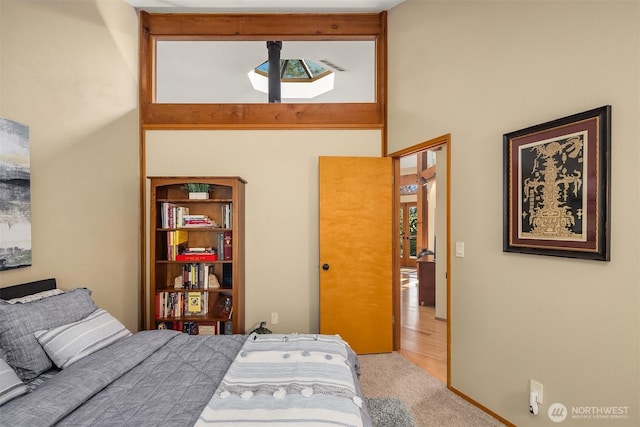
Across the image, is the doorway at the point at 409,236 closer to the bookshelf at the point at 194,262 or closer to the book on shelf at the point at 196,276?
the bookshelf at the point at 194,262

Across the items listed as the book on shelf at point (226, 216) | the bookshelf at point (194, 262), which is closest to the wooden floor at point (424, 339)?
the bookshelf at point (194, 262)

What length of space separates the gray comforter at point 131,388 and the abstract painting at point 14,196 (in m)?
0.92

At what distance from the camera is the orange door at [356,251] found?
10.4 ft

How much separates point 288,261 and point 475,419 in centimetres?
209

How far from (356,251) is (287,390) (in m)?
1.95

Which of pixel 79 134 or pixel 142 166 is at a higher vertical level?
pixel 79 134

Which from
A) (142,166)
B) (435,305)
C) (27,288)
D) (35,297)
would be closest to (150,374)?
(35,297)

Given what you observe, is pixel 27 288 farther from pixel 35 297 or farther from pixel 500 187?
pixel 500 187

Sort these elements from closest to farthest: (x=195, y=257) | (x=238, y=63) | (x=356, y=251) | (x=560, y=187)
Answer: (x=560, y=187) < (x=195, y=257) < (x=356, y=251) < (x=238, y=63)

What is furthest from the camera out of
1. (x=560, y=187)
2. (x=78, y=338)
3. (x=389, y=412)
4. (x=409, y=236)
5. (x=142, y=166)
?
(x=409, y=236)

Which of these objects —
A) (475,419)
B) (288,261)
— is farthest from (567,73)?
(288,261)

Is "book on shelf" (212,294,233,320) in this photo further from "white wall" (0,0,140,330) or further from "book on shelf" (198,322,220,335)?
"white wall" (0,0,140,330)

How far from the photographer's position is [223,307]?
10.6ft

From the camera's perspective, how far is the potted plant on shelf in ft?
9.89
